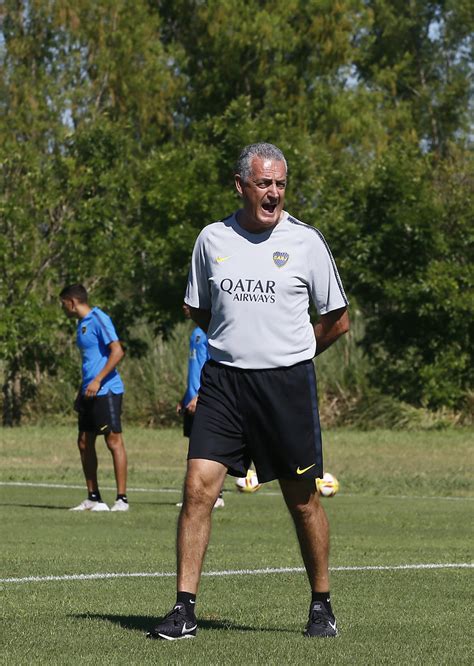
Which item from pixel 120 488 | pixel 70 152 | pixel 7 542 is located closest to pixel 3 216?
pixel 70 152

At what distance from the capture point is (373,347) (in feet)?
104

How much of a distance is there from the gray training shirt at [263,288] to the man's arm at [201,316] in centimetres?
15

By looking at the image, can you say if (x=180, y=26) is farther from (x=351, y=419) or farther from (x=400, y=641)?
(x=400, y=641)

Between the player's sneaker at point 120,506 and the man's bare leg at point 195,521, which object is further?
the player's sneaker at point 120,506

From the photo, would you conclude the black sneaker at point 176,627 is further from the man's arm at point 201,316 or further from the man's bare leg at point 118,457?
the man's bare leg at point 118,457

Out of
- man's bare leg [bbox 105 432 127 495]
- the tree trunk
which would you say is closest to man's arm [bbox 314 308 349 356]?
man's bare leg [bbox 105 432 127 495]

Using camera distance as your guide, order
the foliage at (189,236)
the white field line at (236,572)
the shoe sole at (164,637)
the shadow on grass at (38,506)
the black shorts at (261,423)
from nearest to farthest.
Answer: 1. the shoe sole at (164,637)
2. the black shorts at (261,423)
3. the white field line at (236,572)
4. the shadow on grass at (38,506)
5. the foliage at (189,236)

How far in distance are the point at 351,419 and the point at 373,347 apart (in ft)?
5.22

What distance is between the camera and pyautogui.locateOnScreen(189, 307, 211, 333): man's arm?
6.99 m

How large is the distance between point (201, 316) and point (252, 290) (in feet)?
1.36

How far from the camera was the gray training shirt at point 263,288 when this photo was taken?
6.71 m

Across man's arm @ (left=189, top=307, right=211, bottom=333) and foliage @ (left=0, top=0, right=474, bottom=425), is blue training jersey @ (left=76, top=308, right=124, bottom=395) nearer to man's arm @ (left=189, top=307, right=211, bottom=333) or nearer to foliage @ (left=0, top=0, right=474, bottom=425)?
man's arm @ (left=189, top=307, right=211, bottom=333)

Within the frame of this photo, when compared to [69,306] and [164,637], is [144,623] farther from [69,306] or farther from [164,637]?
[69,306]

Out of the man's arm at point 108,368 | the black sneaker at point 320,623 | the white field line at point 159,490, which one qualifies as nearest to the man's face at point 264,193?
the black sneaker at point 320,623
